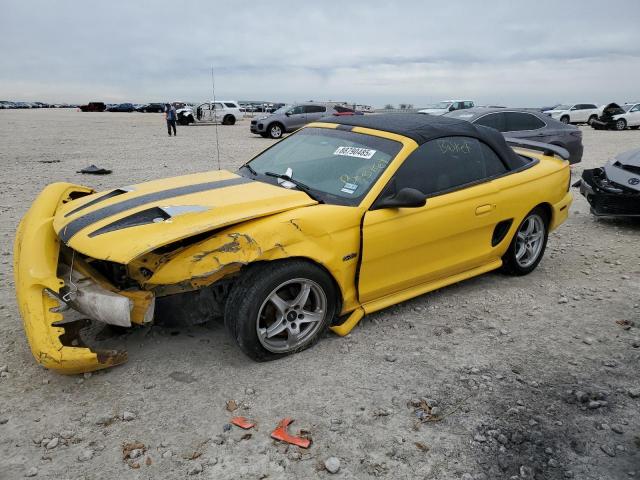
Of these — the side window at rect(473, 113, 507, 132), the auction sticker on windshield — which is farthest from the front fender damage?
the side window at rect(473, 113, 507, 132)

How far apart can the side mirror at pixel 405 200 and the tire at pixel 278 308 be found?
65 centimetres

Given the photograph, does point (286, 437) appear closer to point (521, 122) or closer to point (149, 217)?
point (149, 217)

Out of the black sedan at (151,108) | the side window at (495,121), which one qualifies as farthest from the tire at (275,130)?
the black sedan at (151,108)

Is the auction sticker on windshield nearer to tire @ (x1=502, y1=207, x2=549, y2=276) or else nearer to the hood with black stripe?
the hood with black stripe

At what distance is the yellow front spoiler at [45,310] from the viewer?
2789 mm

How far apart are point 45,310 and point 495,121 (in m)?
8.61

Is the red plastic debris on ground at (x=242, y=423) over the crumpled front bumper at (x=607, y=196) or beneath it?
beneath

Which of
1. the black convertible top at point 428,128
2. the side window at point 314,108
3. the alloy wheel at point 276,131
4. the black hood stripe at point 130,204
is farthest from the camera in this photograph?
the side window at point 314,108

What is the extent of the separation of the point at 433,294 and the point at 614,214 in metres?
3.60

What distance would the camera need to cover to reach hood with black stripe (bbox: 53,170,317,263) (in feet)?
9.50

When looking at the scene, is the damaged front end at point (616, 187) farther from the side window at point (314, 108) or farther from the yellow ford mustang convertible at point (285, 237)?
the side window at point (314, 108)

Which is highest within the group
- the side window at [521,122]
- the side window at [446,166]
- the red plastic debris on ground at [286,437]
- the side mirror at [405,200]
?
the side window at [521,122]

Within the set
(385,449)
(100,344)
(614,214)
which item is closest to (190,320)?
(100,344)

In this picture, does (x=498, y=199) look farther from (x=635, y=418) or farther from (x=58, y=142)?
(x=58, y=142)
